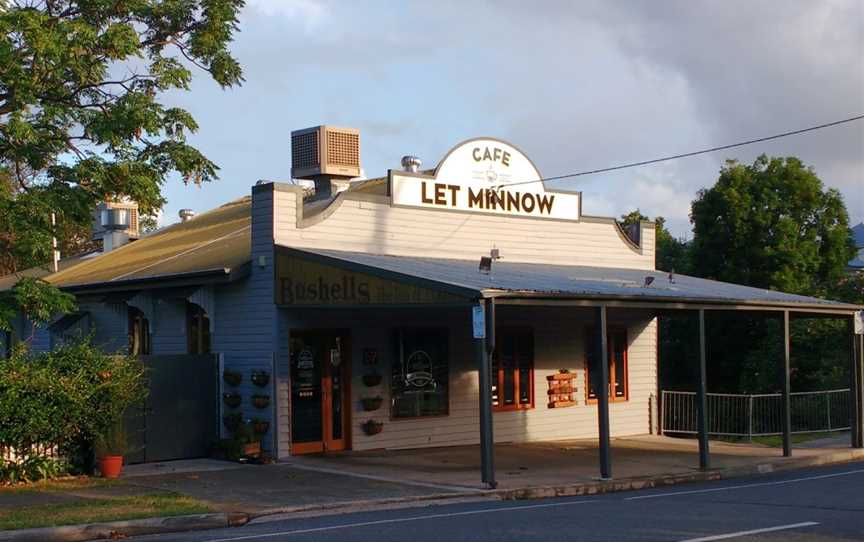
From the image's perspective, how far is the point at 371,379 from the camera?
19.9m

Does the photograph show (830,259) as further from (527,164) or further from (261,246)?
(261,246)

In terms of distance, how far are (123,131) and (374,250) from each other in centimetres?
574

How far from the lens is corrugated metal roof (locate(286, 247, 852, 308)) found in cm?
1628

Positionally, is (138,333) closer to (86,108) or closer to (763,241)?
(86,108)

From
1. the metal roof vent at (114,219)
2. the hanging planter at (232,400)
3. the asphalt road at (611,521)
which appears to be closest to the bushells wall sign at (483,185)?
the hanging planter at (232,400)

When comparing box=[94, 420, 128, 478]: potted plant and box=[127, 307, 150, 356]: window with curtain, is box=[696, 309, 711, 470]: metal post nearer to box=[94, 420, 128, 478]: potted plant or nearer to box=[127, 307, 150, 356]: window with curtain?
box=[94, 420, 128, 478]: potted plant

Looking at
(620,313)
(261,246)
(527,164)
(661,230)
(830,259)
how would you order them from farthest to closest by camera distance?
(661,230) → (830,259) → (620,313) → (527,164) → (261,246)

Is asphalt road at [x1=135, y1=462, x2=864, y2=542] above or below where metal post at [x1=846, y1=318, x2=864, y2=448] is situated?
below

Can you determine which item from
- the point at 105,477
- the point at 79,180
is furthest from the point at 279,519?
the point at 79,180

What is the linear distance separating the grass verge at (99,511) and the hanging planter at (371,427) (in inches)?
241

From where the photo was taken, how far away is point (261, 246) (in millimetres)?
19016

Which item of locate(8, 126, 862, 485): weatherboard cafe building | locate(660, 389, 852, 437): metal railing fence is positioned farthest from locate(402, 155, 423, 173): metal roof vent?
locate(660, 389, 852, 437): metal railing fence

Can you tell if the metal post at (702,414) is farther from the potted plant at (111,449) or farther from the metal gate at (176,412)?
the potted plant at (111,449)

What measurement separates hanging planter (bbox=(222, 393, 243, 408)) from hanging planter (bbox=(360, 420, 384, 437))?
237 cm
